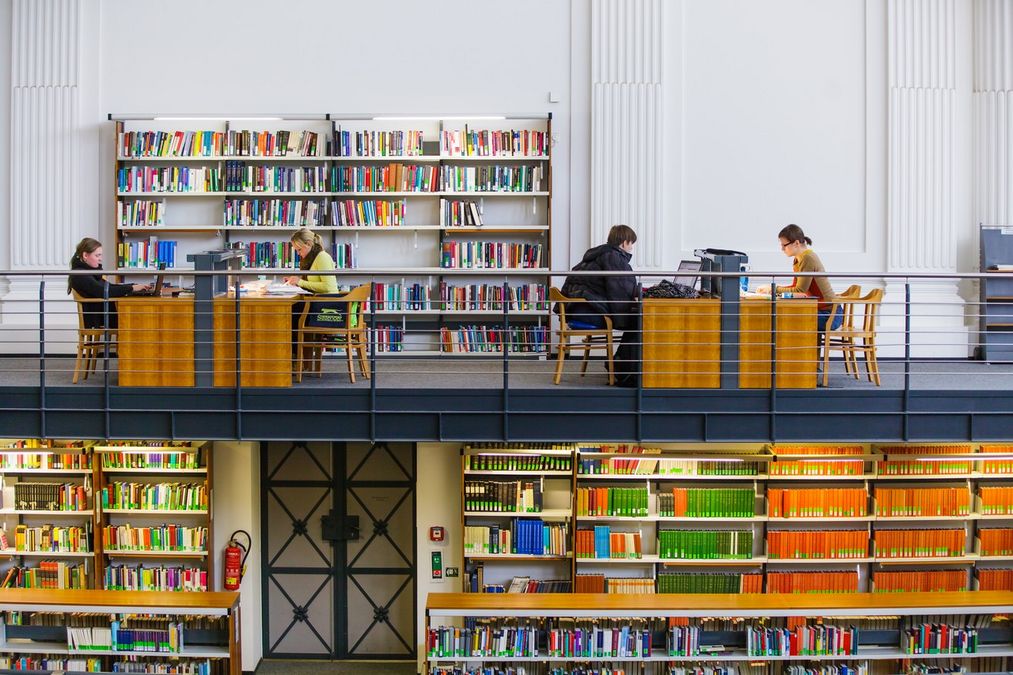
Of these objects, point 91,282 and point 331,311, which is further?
point 91,282

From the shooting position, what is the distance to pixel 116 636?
9000mm

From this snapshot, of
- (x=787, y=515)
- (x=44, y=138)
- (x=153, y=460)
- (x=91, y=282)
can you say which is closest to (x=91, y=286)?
(x=91, y=282)

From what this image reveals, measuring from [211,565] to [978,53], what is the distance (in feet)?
26.2

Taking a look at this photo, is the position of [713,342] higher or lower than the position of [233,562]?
higher

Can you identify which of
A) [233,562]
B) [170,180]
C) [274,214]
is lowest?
[233,562]

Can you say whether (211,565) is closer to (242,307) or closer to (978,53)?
(242,307)

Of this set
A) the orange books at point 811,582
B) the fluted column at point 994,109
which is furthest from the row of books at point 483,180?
the fluted column at point 994,109

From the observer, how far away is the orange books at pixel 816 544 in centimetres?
934

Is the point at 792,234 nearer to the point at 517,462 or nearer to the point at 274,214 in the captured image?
the point at 517,462

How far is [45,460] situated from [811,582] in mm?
6204

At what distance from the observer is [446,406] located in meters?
7.55

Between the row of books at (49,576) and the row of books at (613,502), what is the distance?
4119 millimetres

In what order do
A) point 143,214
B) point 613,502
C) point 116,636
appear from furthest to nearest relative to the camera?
point 143,214, point 613,502, point 116,636

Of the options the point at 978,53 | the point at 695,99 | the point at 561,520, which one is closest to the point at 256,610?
the point at 561,520
